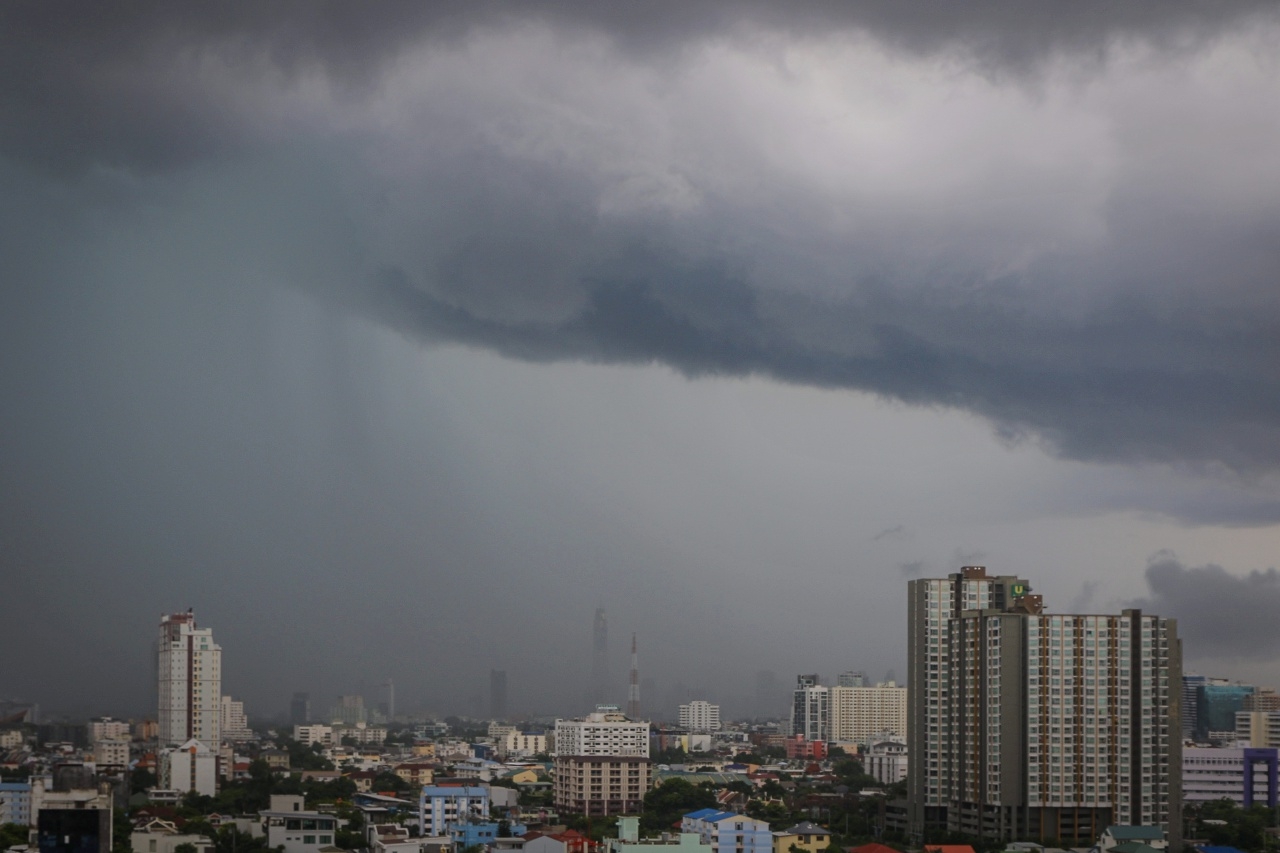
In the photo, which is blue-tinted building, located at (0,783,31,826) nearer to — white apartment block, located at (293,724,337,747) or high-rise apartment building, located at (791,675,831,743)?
white apartment block, located at (293,724,337,747)

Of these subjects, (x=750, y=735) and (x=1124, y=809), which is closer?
(x=1124, y=809)

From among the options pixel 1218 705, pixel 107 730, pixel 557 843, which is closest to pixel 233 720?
pixel 107 730

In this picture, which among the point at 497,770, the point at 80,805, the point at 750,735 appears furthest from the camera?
the point at 750,735

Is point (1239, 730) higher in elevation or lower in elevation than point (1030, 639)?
lower

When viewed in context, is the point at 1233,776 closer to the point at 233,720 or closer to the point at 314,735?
the point at 233,720

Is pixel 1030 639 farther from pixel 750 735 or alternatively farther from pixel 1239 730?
pixel 750 735

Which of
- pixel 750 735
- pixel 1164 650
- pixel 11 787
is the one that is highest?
pixel 1164 650

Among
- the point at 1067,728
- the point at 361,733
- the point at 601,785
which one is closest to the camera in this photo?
the point at 1067,728

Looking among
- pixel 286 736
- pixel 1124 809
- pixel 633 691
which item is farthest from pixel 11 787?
pixel 633 691
